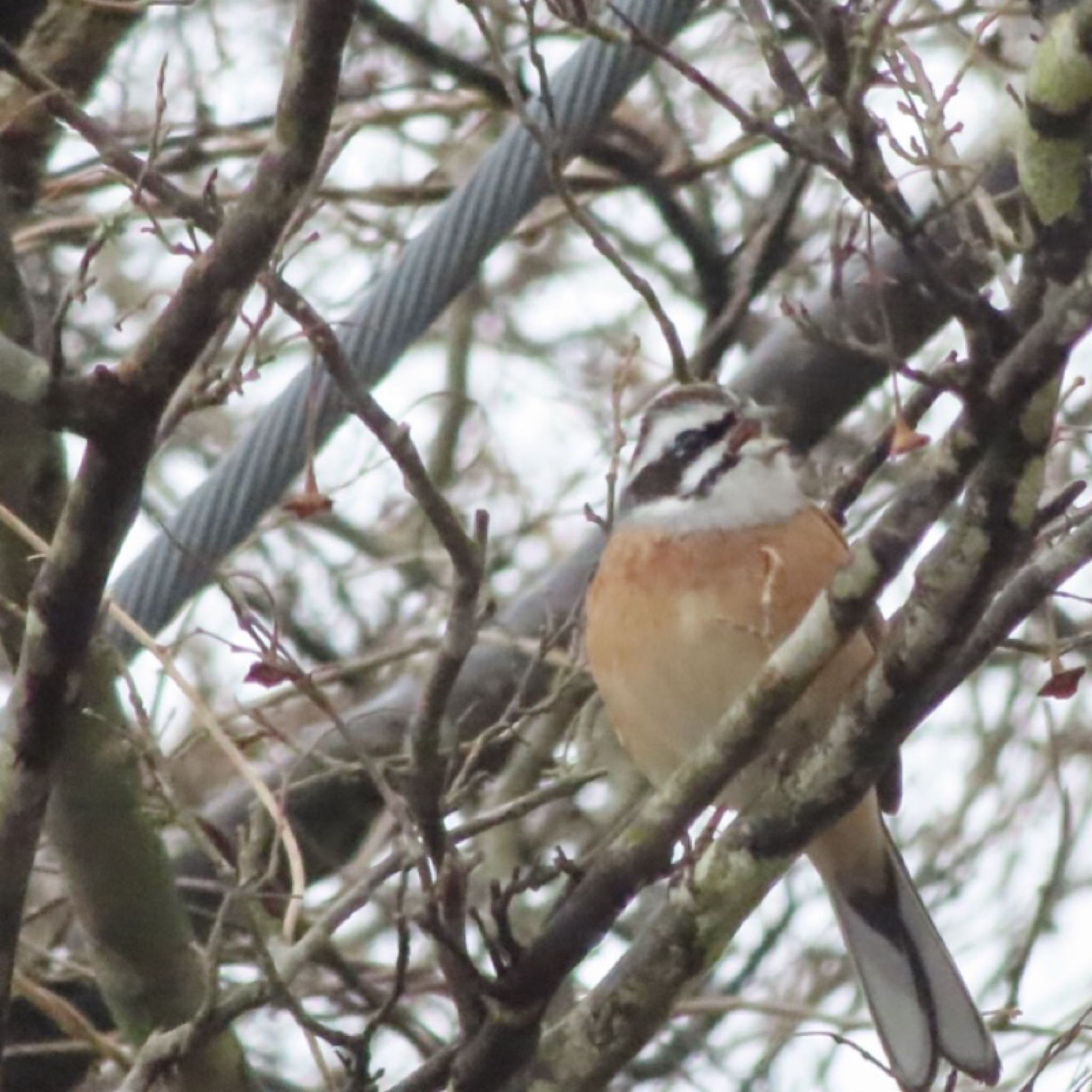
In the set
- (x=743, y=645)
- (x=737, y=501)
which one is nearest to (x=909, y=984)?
(x=743, y=645)

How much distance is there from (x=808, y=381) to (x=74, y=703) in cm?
254

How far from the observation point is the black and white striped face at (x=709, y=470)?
14.2 ft

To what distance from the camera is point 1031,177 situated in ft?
8.14

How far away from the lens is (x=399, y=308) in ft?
12.9

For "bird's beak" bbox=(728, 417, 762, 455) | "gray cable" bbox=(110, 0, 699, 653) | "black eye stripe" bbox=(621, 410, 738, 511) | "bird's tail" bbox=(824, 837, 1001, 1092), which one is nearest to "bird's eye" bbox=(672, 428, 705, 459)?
"black eye stripe" bbox=(621, 410, 738, 511)

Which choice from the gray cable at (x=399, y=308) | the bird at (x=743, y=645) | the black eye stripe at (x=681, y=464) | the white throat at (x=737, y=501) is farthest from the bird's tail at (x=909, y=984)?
the gray cable at (x=399, y=308)

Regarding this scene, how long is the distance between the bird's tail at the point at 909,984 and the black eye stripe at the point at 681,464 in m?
0.84

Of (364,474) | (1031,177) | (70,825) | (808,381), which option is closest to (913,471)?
(1031,177)

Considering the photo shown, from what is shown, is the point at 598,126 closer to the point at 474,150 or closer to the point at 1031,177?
the point at 1031,177

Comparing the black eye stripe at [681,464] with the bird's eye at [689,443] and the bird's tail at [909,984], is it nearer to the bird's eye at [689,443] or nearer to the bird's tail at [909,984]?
the bird's eye at [689,443]

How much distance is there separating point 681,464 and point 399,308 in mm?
857

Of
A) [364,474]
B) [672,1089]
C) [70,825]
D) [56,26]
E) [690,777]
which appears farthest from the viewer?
[672,1089]

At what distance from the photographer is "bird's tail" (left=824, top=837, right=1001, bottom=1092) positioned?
163 inches

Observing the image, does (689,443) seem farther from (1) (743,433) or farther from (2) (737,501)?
(1) (743,433)
